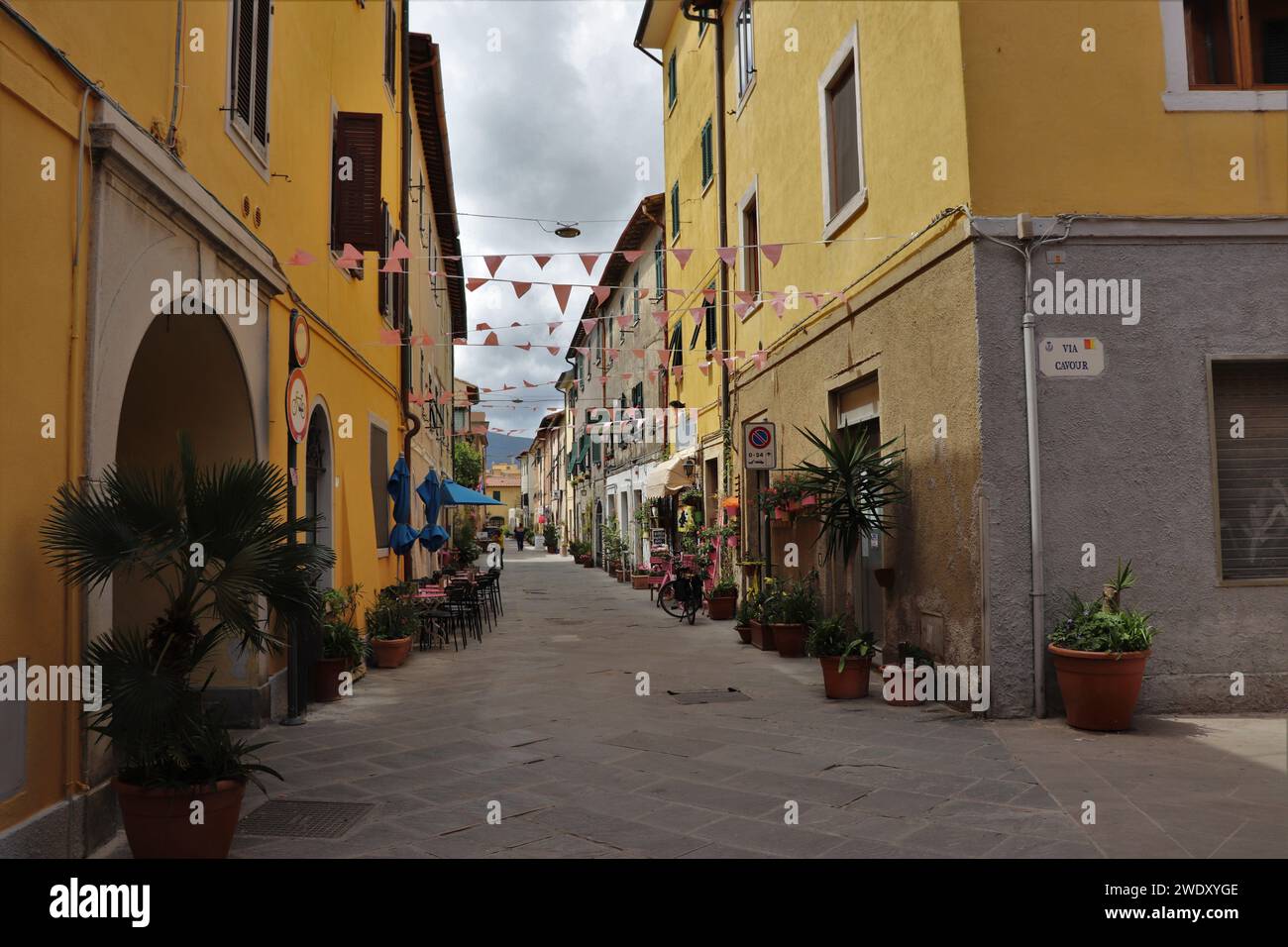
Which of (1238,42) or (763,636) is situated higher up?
(1238,42)

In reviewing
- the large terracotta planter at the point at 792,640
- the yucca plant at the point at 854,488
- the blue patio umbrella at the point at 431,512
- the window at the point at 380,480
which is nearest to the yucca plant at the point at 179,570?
the yucca plant at the point at 854,488

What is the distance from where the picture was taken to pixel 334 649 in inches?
335

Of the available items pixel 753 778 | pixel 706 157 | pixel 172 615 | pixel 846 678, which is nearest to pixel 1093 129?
pixel 846 678

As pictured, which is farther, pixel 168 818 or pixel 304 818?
pixel 304 818

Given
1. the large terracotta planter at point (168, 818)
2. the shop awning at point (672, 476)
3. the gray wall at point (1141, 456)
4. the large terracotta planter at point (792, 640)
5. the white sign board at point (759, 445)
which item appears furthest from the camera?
the shop awning at point (672, 476)

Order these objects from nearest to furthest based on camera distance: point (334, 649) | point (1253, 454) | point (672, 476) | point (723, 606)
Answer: point (1253, 454) → point (334, 649) → point (723, 606) → point (672, 476)

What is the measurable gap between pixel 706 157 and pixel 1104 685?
12.6 m

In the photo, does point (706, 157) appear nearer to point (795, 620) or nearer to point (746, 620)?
point (746, 620)

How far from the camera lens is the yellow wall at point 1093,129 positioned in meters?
7.03

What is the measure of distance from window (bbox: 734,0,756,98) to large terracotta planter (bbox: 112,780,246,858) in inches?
477

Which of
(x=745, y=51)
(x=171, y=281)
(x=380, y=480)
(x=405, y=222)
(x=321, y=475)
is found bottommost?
(x=321, y=475)

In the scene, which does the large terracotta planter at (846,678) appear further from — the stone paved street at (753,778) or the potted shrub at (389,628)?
the potted shrub at (389,628)

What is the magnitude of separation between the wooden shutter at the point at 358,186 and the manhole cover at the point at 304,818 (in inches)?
238

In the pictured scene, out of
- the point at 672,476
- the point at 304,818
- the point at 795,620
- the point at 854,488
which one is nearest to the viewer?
the point at 304,818
